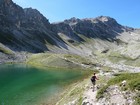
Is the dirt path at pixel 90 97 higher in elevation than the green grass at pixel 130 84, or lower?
lower

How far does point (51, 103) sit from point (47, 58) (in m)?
115

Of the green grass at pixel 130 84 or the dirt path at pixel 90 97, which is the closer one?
the green grass at pixel 130 84

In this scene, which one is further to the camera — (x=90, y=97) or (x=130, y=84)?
(x=90, y=97)

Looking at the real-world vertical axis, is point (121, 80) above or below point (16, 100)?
above

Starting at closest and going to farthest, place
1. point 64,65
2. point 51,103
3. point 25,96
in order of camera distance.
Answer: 1. point 51,103
2. point 25,96
3. point 64,65

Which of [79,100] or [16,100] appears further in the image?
[16,100]

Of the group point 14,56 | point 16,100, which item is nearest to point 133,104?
point 16,100

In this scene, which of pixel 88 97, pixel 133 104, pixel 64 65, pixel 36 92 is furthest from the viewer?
pixel 64 65

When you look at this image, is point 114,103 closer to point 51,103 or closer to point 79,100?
point 79,100

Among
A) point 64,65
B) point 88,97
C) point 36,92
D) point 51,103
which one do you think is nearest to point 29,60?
point 64,65

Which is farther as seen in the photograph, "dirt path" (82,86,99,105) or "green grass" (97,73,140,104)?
"dirt path" (82,86,99,105)

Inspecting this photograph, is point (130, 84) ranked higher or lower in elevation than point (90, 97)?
higher

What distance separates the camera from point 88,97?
156 ft

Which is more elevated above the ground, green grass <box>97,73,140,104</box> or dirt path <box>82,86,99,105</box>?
green grass <box>97,73,140,104</box>
